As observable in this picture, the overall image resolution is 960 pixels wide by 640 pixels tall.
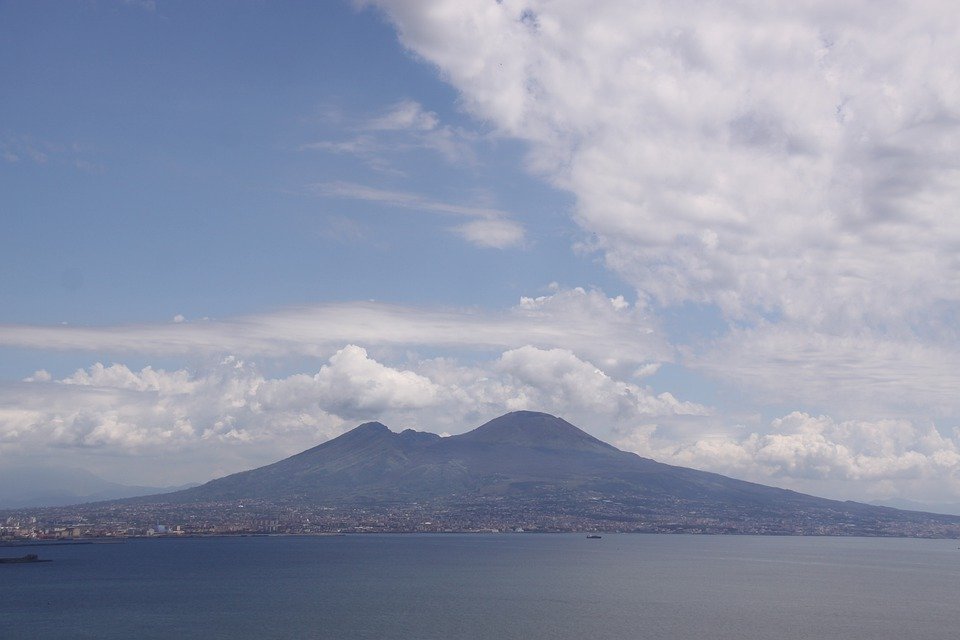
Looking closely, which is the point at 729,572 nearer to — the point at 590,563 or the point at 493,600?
the point at 590,563

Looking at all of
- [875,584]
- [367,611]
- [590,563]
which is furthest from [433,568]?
[875,584]

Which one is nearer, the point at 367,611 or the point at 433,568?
the point at 367,611

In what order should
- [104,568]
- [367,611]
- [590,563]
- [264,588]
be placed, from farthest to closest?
[590,563]
[104,568]
[264,588]
[367,611]

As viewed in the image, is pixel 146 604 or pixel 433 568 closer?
pixel 146 604

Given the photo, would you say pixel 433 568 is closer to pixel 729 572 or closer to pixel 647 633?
pixel 729 572

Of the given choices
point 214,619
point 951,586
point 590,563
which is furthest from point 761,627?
point 590,563

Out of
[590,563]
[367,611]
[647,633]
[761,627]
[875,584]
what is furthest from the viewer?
[590,563]

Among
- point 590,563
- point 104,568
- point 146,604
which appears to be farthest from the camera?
point 590,563
